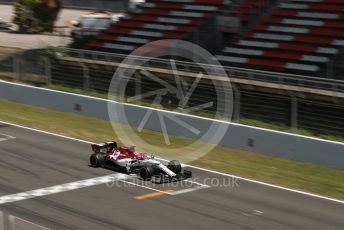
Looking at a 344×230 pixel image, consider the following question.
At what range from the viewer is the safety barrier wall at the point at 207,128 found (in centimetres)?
1814

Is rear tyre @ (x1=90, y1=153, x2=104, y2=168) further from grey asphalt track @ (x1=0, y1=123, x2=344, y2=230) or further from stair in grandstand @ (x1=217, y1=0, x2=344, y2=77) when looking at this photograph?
stair in grandstand @ (x1=217, y1=0, x2=344, y2=77)

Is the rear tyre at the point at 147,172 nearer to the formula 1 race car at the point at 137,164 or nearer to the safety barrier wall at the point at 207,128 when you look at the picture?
the formula 1 race car at the point at 137,164

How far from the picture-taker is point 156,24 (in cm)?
3403

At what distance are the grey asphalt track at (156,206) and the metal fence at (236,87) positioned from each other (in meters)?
4.39

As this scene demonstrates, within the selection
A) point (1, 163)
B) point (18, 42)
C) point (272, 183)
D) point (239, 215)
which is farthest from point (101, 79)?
point (18, 42)

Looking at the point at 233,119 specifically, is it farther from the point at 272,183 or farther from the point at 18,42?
the point at 18,42

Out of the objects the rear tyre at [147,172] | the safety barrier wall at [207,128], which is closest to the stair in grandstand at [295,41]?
the safety barrier wall at [207,128]

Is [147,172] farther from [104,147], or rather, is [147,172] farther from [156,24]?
[156,24]

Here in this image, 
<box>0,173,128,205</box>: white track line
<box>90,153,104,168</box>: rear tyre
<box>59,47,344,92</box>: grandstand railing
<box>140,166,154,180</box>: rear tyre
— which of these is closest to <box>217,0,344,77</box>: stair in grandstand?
<box>59,47,344,92</box>: grandstand railing

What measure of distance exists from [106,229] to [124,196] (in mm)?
2341

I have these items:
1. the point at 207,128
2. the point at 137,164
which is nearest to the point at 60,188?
the point at 137,164

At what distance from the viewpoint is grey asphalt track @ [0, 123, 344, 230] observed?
1220 centimetres

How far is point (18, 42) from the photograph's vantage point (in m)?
42.1

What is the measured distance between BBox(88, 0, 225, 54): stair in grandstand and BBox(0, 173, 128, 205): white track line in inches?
669
